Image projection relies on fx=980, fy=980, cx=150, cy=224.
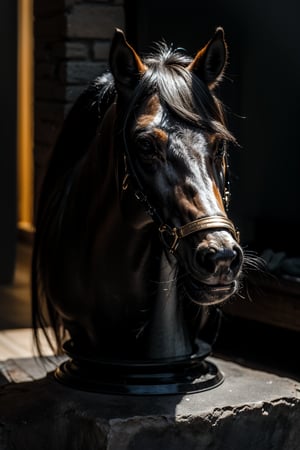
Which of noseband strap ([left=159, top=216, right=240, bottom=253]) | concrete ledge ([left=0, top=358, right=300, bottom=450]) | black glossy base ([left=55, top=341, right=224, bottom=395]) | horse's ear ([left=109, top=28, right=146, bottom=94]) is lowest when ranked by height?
concrete ledge ([left=0, top=358, right=300, bottom=450])

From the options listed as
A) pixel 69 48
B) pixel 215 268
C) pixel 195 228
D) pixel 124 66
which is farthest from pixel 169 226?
pixel 69 48

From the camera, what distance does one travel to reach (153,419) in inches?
112

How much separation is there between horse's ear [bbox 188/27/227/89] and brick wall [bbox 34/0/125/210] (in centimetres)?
198

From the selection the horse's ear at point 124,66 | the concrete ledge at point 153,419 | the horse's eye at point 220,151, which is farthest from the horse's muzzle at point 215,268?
the horse's ear at point 124,66

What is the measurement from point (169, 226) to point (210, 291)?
22 centimetres

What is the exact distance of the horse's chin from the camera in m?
2.64

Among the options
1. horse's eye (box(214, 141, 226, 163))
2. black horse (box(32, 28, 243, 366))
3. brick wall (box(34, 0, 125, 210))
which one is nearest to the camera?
black horse (box(32, 28, 243, 366))

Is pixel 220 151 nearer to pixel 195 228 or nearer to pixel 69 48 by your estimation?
pixel 195 228

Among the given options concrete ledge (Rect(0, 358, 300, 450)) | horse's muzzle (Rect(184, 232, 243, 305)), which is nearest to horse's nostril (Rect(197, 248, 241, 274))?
horse's muzzle (Rect(184, 232, 243, 305))

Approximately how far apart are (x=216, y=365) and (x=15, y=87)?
4685mm

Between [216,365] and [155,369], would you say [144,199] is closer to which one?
[155,369]

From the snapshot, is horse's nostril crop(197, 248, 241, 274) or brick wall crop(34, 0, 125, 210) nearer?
horse's nostril crop(197, 248, 241, 274)

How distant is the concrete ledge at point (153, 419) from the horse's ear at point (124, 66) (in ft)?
3.09

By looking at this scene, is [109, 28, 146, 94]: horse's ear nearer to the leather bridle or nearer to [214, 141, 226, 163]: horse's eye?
the leather bridle
